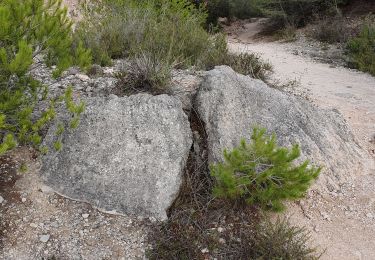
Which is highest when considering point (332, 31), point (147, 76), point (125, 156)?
point (147, 76)

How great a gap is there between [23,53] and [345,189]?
10.8 ft

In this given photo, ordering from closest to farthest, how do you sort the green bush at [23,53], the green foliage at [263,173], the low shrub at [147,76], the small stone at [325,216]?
the green bush at [23,53], the green foliage at [263,173], the small stone at [325,216], the low shrub at [147,76]

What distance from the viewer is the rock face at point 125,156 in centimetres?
329

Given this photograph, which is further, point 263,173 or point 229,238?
point 229,238

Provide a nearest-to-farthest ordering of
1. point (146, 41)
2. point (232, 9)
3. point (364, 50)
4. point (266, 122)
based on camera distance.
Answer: point (266, 122) → point (146, 41) → point (364, 50) → point (232, 9)

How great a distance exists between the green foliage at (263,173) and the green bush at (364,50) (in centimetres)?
626

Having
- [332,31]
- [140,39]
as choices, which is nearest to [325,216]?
[140,39]

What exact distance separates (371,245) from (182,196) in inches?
68.2

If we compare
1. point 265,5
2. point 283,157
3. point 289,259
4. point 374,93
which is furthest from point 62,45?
point 265,5

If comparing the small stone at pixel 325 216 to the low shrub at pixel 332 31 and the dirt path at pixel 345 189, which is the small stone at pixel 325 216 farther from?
the low shrub at pixel 332 31

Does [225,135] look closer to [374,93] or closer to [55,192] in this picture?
[55,192]

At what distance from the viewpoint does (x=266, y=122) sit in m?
4.13

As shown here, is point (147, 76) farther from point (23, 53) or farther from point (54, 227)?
point (54, 227)

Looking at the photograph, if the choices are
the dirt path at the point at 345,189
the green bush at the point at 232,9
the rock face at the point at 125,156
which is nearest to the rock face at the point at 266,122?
the dirt path at the point at 345,189
